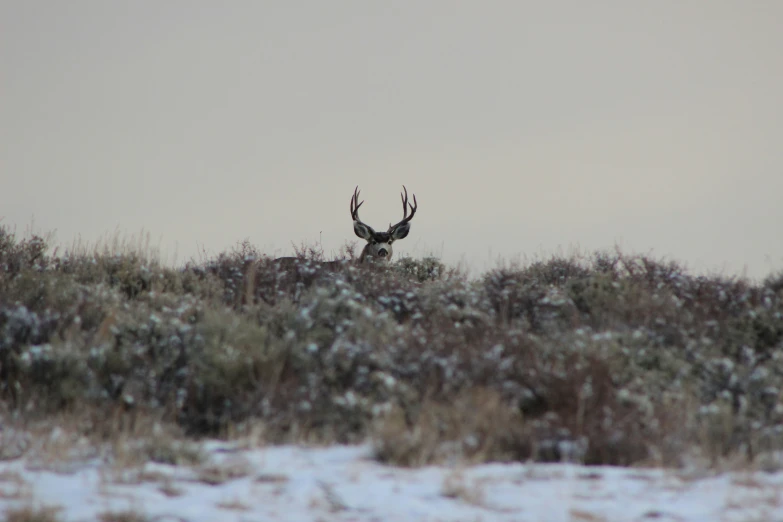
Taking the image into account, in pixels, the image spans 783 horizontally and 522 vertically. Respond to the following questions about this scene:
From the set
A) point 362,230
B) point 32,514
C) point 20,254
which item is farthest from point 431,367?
point 362,230

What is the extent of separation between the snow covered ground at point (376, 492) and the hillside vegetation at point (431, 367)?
0.35 metres

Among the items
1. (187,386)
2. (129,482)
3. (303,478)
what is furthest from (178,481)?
(187,386)

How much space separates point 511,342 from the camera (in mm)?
8125

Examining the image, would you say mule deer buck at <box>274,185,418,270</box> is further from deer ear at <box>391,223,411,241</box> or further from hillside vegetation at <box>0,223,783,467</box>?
hillside vegetation at <box>0,223,783,467</box>

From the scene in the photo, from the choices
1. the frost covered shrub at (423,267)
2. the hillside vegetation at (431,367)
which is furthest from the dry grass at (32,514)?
the frost covered shrub at (423,267)

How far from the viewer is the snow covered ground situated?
→ 502cm

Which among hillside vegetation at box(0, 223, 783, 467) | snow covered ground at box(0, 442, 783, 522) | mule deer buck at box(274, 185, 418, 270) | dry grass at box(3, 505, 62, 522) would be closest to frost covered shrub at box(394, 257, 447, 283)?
mule deer buck at box(274, 185, 418, 270)

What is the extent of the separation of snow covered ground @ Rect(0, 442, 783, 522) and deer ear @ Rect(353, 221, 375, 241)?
40.6 ft

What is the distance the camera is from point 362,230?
18.3m

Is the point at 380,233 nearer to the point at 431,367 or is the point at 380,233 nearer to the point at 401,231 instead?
the point at 401,231

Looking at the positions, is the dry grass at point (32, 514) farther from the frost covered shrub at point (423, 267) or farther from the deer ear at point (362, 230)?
the deer ear at point (362, 230)

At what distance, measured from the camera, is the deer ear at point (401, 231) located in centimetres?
1845

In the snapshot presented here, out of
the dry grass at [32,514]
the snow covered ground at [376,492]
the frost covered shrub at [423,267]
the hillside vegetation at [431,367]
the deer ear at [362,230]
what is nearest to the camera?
the dry grass at [32,514]

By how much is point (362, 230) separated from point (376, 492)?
43.1 ft
